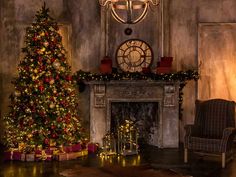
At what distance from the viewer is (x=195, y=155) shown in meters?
8.67

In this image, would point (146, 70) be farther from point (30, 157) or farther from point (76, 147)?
point (30, 157)

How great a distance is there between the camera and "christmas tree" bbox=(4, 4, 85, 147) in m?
8.44

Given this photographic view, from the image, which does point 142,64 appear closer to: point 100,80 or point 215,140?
point 100,80

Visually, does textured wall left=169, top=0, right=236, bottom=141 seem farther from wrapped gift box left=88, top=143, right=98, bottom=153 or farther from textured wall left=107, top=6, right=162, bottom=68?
wrapped gift box left=88, top=143, right=98, bottom=153

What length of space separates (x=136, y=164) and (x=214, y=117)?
174 cm

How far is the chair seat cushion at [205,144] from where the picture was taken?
7766 mm

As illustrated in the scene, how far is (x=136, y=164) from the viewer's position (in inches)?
309

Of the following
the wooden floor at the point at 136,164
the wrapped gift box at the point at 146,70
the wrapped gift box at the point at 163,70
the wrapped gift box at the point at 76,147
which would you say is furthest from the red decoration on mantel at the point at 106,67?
the wooden floor at the point at 136,164

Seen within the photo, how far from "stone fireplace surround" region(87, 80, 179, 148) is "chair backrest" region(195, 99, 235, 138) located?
101cm

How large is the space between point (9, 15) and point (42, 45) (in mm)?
1923

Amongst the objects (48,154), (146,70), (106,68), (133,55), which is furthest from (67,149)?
(133,55)

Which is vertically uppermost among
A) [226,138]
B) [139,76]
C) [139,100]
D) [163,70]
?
[163,70]

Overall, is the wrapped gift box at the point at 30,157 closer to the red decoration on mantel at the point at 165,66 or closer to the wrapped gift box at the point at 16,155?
the wrapped gift box at the point at 16,155

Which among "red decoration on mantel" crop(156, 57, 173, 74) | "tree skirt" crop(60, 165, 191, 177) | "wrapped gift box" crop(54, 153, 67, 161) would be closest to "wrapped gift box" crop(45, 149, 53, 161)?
"wrapped gift box" crop(54, 153, 67, 161)
